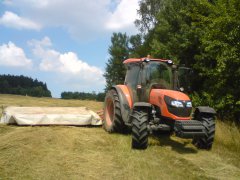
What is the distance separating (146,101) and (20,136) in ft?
10.6

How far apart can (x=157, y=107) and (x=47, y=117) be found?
11.5ft

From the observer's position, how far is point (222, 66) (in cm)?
1292

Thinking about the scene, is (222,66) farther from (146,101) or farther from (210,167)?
(210,167)

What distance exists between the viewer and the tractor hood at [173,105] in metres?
8.74

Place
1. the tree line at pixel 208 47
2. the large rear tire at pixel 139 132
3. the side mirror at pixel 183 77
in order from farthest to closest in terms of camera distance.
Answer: the tree line at pixel 208 47 < the side mirror at pixel 183 77 < the large rear tire at pixel 139 132

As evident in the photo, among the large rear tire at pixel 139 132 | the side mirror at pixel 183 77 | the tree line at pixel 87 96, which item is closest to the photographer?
the large rear tire at pixel 139 132

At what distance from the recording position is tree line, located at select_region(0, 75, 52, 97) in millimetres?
49781

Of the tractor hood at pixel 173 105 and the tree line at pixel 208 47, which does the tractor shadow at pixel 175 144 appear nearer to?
the tractor hood at pixel 173 105

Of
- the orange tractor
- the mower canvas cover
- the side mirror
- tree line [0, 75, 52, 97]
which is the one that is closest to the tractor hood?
the orange tractor

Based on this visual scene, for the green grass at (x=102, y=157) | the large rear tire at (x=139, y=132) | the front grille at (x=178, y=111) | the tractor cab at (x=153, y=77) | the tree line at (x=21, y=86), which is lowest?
the green grass at (x=102, y=157)

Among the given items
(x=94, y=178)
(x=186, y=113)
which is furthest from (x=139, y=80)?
(x=94, y=178)

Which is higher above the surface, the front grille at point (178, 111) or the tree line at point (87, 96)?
the tree line at point (87, 96)

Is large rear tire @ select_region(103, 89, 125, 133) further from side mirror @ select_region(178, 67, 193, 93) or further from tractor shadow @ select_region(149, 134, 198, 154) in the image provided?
side mirror @ select_region(178, 67, 193, 93)

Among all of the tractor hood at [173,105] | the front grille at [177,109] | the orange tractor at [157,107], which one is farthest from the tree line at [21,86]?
the front grille at [177,109]
